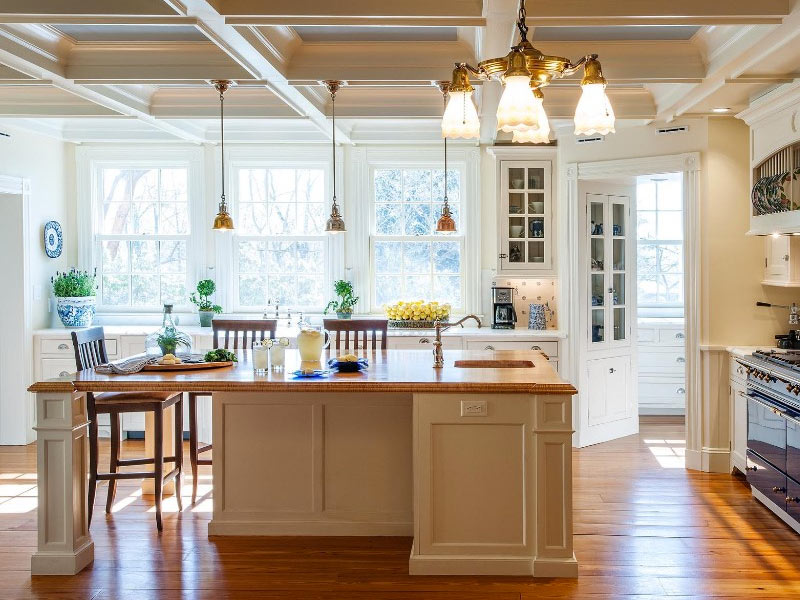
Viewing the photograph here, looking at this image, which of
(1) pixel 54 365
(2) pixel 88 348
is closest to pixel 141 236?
(1) pixel 54 365

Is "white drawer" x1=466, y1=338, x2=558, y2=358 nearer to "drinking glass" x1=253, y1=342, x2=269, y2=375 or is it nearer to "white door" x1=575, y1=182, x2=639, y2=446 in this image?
"white door" x1=575, y1=182, x2=639, y2=446

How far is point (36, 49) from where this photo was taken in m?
4.39

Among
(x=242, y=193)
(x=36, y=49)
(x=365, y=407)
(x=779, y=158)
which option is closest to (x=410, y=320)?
(x=242, y=193)

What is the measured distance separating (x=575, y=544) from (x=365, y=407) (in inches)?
52.3

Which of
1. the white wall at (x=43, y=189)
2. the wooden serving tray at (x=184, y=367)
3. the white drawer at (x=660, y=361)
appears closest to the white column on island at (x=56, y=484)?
the wooden serving tray at (x=184, y=367)

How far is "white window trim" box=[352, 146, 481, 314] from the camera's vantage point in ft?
24.1

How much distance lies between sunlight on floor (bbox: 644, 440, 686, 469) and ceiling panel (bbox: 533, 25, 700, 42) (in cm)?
305

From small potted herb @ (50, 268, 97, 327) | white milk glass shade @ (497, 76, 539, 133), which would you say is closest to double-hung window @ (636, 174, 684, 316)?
small potted herb @ (50, 268, 97, 327)

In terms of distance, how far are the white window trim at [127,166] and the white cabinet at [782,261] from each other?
476 centimetres

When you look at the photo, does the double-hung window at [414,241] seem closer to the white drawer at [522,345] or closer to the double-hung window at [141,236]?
the white drawer at [522,345]

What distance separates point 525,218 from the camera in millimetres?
7027

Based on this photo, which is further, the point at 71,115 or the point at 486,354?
the point at 71,115

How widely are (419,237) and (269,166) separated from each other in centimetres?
153

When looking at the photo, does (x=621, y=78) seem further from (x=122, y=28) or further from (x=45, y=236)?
(x=45, y=236)
